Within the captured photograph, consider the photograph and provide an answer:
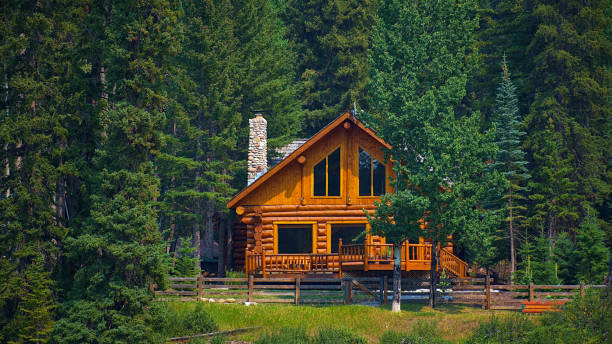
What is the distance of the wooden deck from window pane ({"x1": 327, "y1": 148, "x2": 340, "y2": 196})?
2649mm

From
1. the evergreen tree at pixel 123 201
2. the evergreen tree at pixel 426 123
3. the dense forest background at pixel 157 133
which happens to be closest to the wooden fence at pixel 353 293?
the evergreen tree at pixel 426 123

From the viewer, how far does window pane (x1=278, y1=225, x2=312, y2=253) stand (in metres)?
34.9

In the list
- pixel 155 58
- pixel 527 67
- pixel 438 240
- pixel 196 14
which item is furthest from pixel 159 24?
pixel 527 67

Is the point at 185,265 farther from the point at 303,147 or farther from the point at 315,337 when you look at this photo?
the point at 315,337

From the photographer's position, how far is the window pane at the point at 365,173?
34.6m

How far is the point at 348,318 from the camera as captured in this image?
91.1 ft

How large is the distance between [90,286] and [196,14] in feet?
68.9

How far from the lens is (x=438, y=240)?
2950 centimetres

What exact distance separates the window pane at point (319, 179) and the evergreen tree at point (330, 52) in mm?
19962

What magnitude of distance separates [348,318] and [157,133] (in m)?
9.37

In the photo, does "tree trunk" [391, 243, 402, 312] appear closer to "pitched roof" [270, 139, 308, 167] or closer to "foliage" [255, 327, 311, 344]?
"foliage" [255, 327, 311, 344]

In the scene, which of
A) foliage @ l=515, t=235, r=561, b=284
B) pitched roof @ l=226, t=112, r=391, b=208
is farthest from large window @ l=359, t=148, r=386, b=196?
foliage @ l=515, t=235, r=561, b=284

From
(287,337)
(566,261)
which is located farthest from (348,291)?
(566,261)

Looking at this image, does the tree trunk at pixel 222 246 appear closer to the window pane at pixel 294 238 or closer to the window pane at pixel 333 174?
the window pane at pixel 294 238
